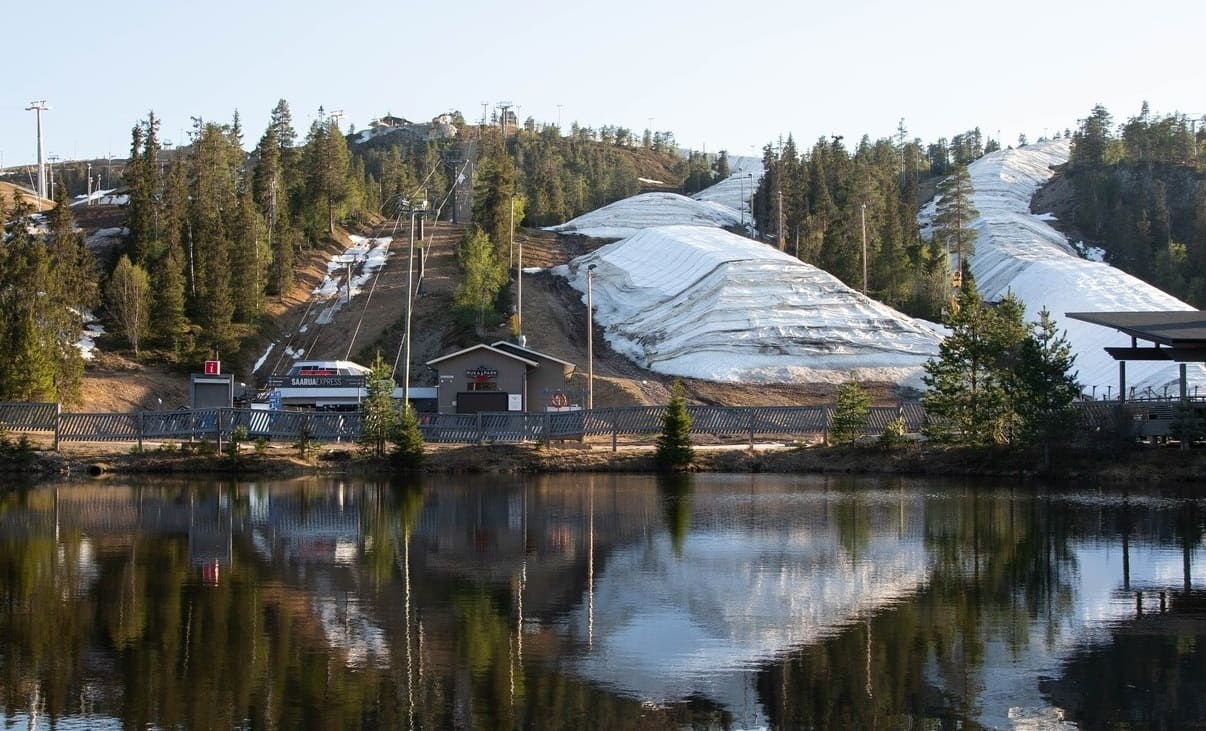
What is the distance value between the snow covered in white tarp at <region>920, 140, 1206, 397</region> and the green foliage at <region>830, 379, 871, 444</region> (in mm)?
24707

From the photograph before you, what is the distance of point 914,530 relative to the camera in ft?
102

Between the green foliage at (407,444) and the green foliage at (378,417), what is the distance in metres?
0.45

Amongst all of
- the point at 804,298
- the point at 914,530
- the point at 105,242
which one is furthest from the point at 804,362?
the point at 105,242

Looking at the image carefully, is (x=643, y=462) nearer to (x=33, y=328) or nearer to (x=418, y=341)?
(x=33, y=328)

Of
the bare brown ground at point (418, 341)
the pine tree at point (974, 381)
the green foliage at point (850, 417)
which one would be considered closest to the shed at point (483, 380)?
the bare brown ground at point (418, 341)

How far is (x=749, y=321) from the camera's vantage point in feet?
284

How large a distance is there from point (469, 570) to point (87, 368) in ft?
181

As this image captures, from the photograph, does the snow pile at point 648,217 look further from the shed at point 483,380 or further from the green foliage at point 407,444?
the green foliage at point 407,444

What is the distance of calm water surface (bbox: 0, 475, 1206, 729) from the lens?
1501 cm

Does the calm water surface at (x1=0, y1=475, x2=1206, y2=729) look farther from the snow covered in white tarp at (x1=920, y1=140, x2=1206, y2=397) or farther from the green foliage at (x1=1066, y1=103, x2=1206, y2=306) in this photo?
the green foliage at (x1=1066, y1=103, x2=1206, y2=306)

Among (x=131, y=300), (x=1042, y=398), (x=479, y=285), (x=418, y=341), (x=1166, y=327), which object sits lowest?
(x=1042, y=398)

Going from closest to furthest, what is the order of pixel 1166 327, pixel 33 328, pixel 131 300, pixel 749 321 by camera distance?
pixel 1166 327
pixel 33 328
pixel 131 300
pixel 749 321

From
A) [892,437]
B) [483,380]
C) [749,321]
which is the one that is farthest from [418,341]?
[892,437]

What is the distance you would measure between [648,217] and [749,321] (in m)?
58.5
